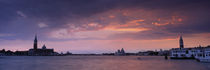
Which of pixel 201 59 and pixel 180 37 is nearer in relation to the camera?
pixel 201 59

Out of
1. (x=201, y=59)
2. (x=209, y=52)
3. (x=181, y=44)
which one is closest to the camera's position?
(x=209, y=52)

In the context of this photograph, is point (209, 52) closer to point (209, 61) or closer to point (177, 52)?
point (209, 61)

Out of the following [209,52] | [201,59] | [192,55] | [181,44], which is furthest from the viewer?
[181,44]

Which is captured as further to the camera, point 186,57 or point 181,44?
point 181,44

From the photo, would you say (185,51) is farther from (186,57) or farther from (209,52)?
(209,52)

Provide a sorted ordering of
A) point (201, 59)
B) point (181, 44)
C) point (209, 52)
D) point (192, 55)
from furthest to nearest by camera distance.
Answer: point (181, 44)
point (192, 55)
point (201, 59)
point (209, 52)

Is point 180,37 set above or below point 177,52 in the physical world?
above

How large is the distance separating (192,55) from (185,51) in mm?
4540

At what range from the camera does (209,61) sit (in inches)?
2938

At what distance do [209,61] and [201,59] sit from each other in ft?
20.1

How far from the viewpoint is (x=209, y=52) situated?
74625 mm

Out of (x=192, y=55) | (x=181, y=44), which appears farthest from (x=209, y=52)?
(x=181, y=44)

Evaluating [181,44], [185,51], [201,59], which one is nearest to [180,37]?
[181,44]

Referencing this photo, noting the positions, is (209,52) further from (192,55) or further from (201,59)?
(192,55)
